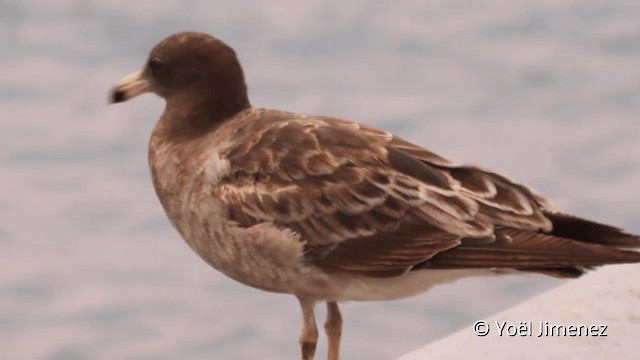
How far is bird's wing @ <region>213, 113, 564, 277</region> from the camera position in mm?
12406

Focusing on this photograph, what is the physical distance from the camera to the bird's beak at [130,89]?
14.1 meters

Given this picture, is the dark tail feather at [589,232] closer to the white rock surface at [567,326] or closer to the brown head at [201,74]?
the white rock surface at [567,326]

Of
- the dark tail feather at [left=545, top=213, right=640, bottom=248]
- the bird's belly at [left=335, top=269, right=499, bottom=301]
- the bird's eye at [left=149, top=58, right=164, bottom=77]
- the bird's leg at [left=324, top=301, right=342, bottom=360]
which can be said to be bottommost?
the bird's leg at [left=324, top=301, right=342, bottom=360]

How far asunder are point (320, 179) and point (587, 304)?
7.67ft

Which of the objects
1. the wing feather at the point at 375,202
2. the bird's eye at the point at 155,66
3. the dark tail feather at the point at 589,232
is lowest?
the dark tail feather at the point at 589,232

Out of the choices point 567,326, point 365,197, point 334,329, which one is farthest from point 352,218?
point 567,326

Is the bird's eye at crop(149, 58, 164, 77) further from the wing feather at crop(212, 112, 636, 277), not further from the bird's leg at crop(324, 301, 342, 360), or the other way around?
the bird's leg at crop(324, 301, 342, 360)

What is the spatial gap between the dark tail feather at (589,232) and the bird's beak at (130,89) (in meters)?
3.15

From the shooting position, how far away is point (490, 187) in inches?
497

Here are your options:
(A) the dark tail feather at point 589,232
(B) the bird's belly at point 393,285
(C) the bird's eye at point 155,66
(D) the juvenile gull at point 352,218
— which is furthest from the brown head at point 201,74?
(A) the dark tail feather at point 589,232

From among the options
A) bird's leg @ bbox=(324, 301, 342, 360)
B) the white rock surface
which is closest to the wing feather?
bird's leg @ bbox=(324, 301, 342, 360)

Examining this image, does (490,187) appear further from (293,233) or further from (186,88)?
(186,88)

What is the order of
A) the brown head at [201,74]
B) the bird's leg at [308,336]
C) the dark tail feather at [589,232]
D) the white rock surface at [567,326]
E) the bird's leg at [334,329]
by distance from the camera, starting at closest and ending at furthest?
the dark tail feather at [589,232], the bird's leg at [308,336], the white rock surface at [567,326], the bird's leg at [334,329], the brown head at [201,74]

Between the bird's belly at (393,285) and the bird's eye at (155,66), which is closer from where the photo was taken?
the bird's belly at (393,285)
